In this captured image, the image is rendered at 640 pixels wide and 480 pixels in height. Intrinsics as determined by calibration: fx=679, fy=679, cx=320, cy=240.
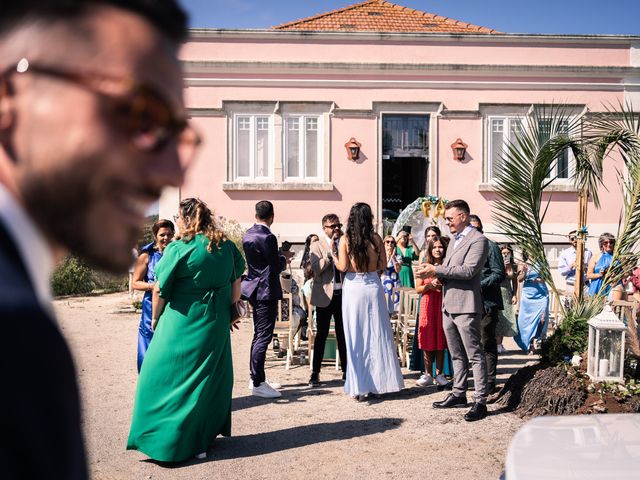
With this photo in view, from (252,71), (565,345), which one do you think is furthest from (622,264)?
(252,71)

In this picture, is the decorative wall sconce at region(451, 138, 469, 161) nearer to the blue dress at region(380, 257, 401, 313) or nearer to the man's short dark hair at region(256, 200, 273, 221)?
the blue dress at region(380, 257, 401, 313)

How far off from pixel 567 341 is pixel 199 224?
407 cm

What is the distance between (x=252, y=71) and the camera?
55.3 ft

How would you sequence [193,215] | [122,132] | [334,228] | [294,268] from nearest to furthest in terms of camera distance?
1. [122,132]
2. [193,215]
3. [334,228]
4. [294,268]

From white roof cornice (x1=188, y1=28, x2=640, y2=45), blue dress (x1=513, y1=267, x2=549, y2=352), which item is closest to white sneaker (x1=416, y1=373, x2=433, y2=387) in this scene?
blue dress (x1=513, y1=267, x2=549, y2=352)

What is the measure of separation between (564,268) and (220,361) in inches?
285

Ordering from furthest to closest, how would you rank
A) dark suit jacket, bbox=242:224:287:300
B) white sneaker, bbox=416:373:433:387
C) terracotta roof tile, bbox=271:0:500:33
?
terracotta roof tile, bbox=271:0:500:33
white sneaker, bbox=416:373:433:387
dark suit jacket, bbox=242:224:287:300

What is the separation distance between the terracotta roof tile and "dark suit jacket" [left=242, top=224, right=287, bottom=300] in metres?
12.4

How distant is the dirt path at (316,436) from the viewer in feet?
17.0

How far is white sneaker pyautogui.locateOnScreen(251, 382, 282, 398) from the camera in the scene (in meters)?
7.44

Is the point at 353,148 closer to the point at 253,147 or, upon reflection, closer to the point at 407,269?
the point at 253,147

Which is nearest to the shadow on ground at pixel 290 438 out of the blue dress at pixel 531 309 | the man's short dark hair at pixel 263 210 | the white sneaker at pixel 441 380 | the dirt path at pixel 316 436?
the dirt path at pixel 316 436

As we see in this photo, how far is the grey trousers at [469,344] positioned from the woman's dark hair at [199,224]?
2.58 m

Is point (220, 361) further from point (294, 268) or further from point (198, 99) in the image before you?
point (198, 99)
